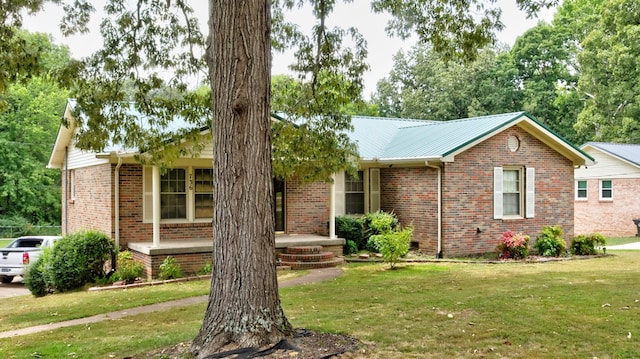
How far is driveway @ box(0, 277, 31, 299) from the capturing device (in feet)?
48.5

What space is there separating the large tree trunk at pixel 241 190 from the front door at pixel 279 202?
36.9 feet

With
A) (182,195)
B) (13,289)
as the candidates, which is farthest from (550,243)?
(13,289)

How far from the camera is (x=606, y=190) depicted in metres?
26.7

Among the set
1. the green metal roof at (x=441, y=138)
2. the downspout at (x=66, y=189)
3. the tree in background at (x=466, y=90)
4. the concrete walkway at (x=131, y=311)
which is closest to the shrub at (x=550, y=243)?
Result: the green metal roof at (x=441, y=138)

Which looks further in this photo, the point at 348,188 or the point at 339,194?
the point at 348,188

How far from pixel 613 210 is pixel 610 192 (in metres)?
0.81

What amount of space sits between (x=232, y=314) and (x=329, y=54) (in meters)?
6.82

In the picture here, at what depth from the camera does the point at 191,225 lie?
53.0 ft

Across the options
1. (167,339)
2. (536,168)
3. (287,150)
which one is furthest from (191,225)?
(536,168)

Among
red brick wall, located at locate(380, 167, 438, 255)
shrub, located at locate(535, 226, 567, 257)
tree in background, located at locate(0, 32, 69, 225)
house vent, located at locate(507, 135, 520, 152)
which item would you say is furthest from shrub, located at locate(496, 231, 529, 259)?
tree in background, located at locate(0, 32, 69, 225)

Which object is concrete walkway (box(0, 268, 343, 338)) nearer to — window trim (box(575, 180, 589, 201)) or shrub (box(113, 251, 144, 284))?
shrub (box(113, 251, 144, 284))

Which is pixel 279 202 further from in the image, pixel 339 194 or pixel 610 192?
pixel 610 192

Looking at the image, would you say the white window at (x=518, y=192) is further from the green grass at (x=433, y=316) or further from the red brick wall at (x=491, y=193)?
the green grass at (x=433, y=316)

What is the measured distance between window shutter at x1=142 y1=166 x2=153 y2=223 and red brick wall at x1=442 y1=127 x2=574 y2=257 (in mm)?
7978
